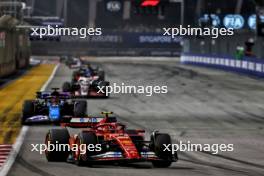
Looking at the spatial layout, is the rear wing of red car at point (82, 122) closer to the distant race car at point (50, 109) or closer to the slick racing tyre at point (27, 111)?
the distant race car at point (50, 109)

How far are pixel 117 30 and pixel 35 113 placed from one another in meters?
88.7

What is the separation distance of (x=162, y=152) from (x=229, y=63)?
53514 mm

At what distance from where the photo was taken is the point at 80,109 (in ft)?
80.1

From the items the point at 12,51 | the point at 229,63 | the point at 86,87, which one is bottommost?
the point at 229,63

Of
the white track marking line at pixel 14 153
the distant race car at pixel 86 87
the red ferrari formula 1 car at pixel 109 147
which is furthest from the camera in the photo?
the distant race car at pixel 86 87

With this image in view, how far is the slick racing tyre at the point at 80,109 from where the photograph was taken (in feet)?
79.7

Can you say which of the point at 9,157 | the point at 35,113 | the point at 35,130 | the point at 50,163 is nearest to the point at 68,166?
the point at 50,163

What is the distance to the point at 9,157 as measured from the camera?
1741 centimetres

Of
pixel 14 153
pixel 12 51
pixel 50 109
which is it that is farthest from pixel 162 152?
pixel 12 51

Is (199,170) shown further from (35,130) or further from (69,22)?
(69,22)

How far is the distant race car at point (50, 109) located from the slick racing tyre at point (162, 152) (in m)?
8.45

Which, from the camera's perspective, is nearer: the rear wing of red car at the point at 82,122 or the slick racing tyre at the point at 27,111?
the rear wing of red car at the point at 82,122

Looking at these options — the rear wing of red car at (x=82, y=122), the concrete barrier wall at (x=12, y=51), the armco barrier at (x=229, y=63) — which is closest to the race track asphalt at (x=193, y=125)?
the rear wing of red car at (x=82, y=122)

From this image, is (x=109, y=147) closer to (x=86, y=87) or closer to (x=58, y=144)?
(x=58, y=144)
